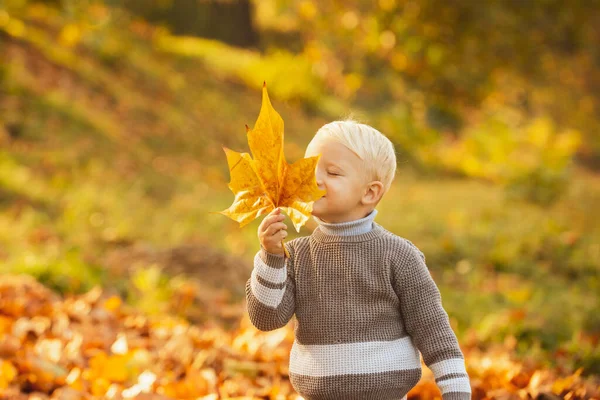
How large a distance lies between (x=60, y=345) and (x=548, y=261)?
488cm

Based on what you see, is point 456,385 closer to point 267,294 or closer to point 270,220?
A: point 267,294

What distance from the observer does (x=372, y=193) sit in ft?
6.14

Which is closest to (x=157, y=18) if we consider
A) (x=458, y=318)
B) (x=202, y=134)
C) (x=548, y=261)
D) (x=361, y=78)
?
(x=202, y=134)

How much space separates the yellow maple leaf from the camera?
1.70 metres

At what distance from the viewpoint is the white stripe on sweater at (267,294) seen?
1.82 metres

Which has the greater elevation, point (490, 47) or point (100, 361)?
point (490, 47)

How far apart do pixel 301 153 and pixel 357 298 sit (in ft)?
29.2

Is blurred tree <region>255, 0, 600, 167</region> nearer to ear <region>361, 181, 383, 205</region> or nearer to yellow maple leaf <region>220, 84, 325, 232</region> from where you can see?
ear <region>361, 181, 383, 205</region>

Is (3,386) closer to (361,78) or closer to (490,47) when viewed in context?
(490,47)

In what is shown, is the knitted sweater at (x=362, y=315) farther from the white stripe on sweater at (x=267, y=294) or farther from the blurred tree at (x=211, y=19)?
the blurred tree at (x=211, y=19)

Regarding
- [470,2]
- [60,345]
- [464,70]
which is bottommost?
[60,345]

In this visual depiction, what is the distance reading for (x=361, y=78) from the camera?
25.5ft

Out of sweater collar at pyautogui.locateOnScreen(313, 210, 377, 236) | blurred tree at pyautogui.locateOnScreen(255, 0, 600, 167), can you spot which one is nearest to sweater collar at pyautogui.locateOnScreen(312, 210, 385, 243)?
sweater collar at pyautogui.locateOnScreen(313, 210, 377, 236)

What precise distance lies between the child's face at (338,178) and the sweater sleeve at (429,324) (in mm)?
218
